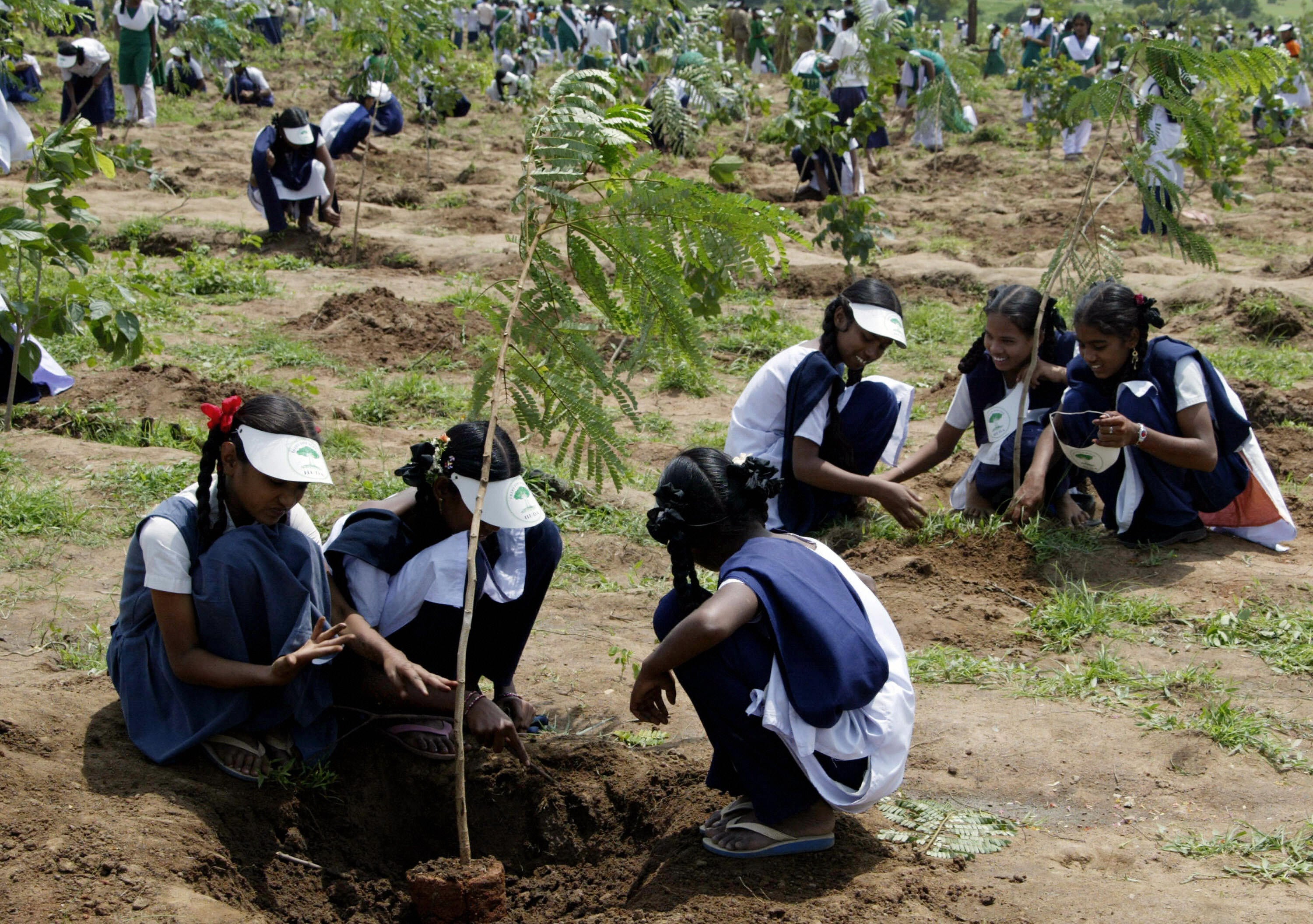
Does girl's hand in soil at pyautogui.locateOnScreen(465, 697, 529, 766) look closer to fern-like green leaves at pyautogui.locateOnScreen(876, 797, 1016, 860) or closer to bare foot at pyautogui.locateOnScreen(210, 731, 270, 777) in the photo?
bare foot at pyautogui.locateOnScreen(210, 731, 270, 777)

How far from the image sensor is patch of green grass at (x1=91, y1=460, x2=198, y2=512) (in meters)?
4.73

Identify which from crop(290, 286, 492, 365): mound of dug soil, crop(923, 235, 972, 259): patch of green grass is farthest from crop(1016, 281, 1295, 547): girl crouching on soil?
crop(923, 235, 972, 259): patch of green grass

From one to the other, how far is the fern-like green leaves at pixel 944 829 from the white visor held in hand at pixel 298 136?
807 cm

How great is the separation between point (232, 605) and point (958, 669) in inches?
86.2

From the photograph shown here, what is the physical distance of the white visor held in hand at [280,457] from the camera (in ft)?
9.22

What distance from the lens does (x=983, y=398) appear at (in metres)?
4.90

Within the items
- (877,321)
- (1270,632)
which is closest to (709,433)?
(877,321)

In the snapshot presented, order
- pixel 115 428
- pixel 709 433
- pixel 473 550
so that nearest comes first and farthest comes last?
pixel 473 550, pixel 115 428, pixel 709 433

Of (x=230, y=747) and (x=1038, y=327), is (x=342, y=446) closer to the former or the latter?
Answer: (x=230, y=747)

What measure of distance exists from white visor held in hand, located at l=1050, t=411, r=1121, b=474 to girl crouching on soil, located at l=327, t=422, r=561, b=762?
216 centimetres

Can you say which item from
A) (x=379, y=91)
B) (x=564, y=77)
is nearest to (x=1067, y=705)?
(x=564, y=77)

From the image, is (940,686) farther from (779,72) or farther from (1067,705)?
(779,72)

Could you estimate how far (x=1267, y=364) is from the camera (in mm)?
6992

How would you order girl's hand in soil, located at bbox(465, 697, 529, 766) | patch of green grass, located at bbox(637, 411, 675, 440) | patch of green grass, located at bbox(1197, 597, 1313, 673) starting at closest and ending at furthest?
girl's hand in soil, located at bbox(465, 697, 529, 766) → patch of green grass, located at bbox(1197, 597, 1313, 673) → patch of green grass, located at bbox(637, 411, 675, 440)
